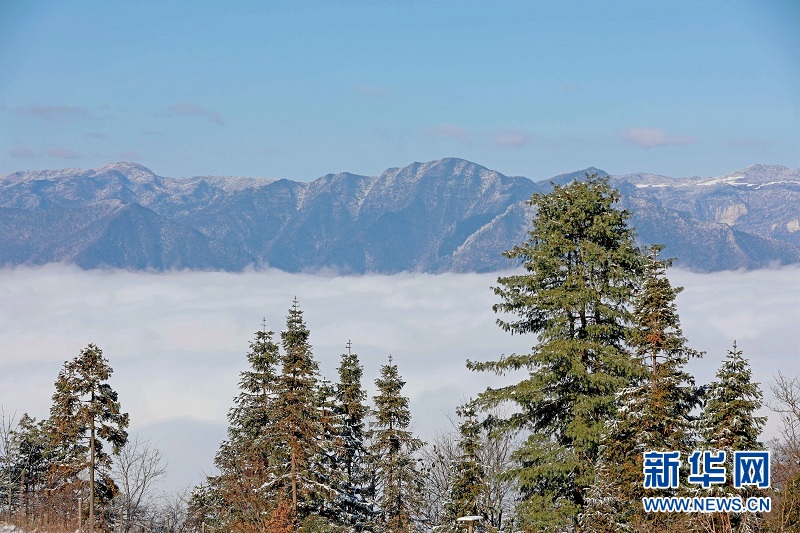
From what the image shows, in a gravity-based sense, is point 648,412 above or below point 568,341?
below

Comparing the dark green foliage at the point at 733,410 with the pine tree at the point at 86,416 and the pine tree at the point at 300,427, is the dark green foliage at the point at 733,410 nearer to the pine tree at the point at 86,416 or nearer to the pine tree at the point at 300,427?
the pine tree at the point at 300,427

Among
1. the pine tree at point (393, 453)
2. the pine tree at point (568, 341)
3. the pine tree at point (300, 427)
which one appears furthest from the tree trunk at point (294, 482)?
the pine tree at point (568, 341)

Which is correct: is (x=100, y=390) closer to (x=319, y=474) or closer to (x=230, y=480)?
(x=230, y=480)

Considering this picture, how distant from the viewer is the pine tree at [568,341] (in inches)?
1281

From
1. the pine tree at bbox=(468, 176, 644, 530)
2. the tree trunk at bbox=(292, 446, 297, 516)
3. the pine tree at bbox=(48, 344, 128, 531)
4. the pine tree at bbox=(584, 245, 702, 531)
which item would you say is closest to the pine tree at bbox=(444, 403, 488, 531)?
the tree trunk at bbox=(292, 446, 297, 516)

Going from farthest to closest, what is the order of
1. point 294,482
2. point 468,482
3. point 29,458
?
point 29,458
point 468,482
point 294,482

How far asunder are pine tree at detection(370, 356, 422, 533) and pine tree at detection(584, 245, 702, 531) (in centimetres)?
1785

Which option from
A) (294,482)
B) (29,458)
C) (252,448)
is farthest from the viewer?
(29,458)

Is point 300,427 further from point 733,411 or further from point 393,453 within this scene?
point 733,411

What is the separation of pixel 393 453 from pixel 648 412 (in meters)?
20.4

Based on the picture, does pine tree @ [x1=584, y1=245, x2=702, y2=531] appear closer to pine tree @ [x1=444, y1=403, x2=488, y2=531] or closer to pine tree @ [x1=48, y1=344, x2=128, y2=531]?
pine tree @ [x1=444, y1=403, x2=488, y2=531]

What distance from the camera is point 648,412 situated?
106ft

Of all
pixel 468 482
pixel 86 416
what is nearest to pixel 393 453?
pixel 468 482

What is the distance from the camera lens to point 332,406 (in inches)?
1778
